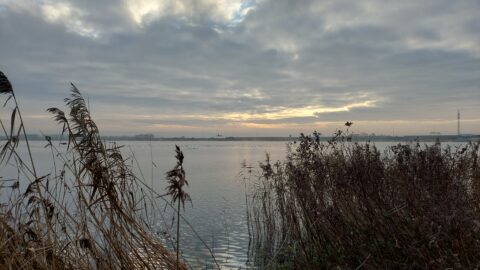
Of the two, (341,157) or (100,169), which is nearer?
(100,169)

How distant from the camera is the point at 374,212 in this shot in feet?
17.0

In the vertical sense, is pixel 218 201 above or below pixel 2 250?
below

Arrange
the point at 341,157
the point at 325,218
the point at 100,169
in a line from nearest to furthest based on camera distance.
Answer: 1. the point at 100,169
2. the point at 325,218
3. the point at 341,157

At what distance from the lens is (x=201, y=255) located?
8781 mm

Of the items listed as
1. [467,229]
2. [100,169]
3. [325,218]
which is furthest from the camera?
[325,218]

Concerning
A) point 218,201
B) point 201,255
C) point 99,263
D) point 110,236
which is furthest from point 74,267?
point 218,201

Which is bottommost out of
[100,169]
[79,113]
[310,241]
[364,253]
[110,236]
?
[310,241]

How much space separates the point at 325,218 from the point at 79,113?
3869mm

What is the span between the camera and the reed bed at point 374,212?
147 inches

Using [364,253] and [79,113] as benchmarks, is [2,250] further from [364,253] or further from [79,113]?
[364,253]

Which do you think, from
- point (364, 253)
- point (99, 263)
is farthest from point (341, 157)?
point (99, 263)

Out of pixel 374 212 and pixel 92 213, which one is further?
pixel 374 212

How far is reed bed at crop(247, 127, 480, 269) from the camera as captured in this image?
3723 millimetres

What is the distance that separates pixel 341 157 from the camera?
8.77m
